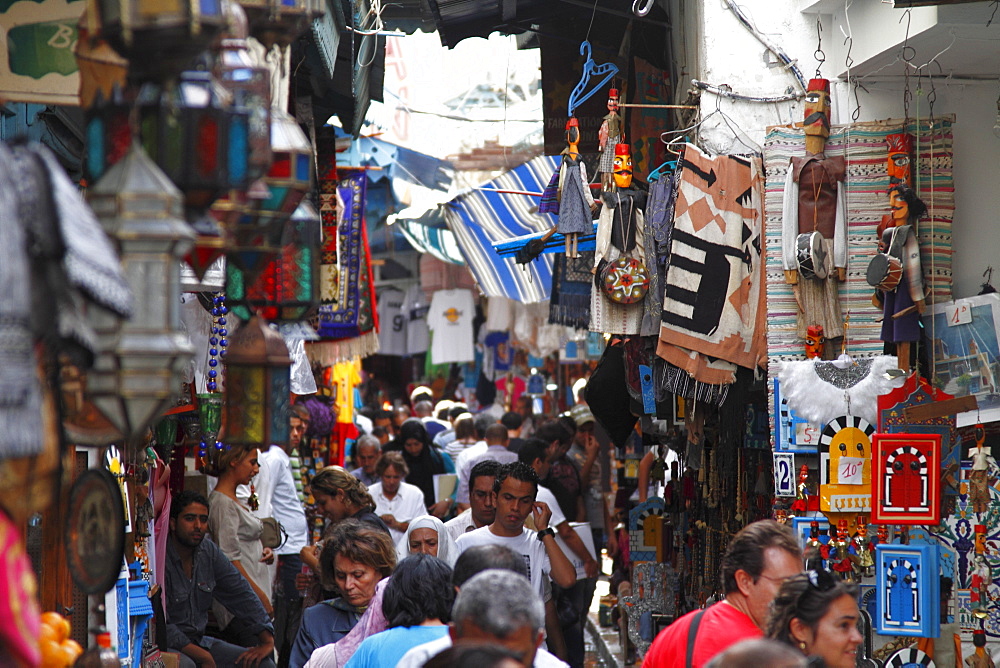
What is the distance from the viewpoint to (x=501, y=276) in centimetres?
1264

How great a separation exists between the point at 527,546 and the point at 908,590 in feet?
6.35

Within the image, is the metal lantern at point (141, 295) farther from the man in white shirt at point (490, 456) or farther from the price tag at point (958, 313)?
the man in white shirt at point (490, 456)

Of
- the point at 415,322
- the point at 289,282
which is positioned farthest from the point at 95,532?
the point at 415,322

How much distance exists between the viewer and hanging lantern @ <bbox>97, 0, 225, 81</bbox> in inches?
88.6

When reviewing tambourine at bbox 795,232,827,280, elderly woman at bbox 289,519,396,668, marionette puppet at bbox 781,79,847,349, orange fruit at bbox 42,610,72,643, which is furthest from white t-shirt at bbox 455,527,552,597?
orange fruit at bbox 42,610,72,643

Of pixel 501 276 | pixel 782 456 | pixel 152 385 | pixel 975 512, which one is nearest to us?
pixel 152 385

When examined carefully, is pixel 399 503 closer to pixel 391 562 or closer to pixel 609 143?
pixel 609 143

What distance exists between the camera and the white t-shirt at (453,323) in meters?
19.4

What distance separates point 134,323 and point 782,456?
4040 mm

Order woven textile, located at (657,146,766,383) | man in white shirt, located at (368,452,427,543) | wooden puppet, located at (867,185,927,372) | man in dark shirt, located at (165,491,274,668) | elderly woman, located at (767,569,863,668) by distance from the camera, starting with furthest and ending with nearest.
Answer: man in white shirt, located at (368,452,427,543), woven textile, located at (657,146,766,383), man in dark shirt, located at (165,491,274,668), wooden puppet, located at (867,185,927,372), elderly woman, located at (767,569,863,668)

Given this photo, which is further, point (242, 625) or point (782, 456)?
point (242, 625)

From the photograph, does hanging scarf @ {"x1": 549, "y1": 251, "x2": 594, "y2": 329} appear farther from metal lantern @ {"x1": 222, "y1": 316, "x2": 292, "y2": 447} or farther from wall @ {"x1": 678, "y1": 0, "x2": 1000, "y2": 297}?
metal lantern @ {"x1": 222, "y1": 316, "x2": 292, "y2": 447}

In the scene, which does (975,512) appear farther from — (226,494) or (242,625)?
(226,494)

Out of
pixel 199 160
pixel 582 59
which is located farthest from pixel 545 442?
pixel 199 160
